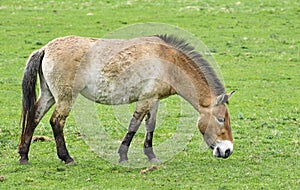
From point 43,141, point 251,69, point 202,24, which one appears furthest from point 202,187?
point 202,24

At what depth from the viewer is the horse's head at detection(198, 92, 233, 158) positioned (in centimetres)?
1056

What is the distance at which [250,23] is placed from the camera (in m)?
29.1

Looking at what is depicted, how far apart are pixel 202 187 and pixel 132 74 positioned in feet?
8.68

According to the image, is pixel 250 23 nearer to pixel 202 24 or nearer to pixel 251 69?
pixel 202 24

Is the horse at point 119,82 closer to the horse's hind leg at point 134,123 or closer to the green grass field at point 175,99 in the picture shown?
the horse's hind leg at point 134,123

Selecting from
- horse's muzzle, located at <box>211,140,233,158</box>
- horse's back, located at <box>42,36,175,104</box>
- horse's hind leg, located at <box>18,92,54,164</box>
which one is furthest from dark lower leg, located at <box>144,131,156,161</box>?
horse's hind leg, located at <box>18,92,54,164</box>

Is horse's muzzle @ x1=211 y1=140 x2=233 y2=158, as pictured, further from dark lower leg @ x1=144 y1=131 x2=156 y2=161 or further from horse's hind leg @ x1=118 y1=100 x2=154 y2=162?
horse's hind leg @ x1=118 y1=100 x2=154 y2=162

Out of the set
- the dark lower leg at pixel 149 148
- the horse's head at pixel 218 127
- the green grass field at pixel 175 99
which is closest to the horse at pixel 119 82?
the horse's head at pixel 218 127

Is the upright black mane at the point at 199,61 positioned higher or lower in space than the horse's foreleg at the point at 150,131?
higher

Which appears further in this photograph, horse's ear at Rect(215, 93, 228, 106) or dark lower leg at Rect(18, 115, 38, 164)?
dark lower leg at Rect(18, 115, 38, 164)

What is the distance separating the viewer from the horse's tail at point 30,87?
10883mm

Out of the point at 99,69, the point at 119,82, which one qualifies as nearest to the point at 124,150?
the point at 119,82

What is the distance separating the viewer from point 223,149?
10508 mm

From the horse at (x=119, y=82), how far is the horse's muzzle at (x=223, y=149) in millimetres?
88
